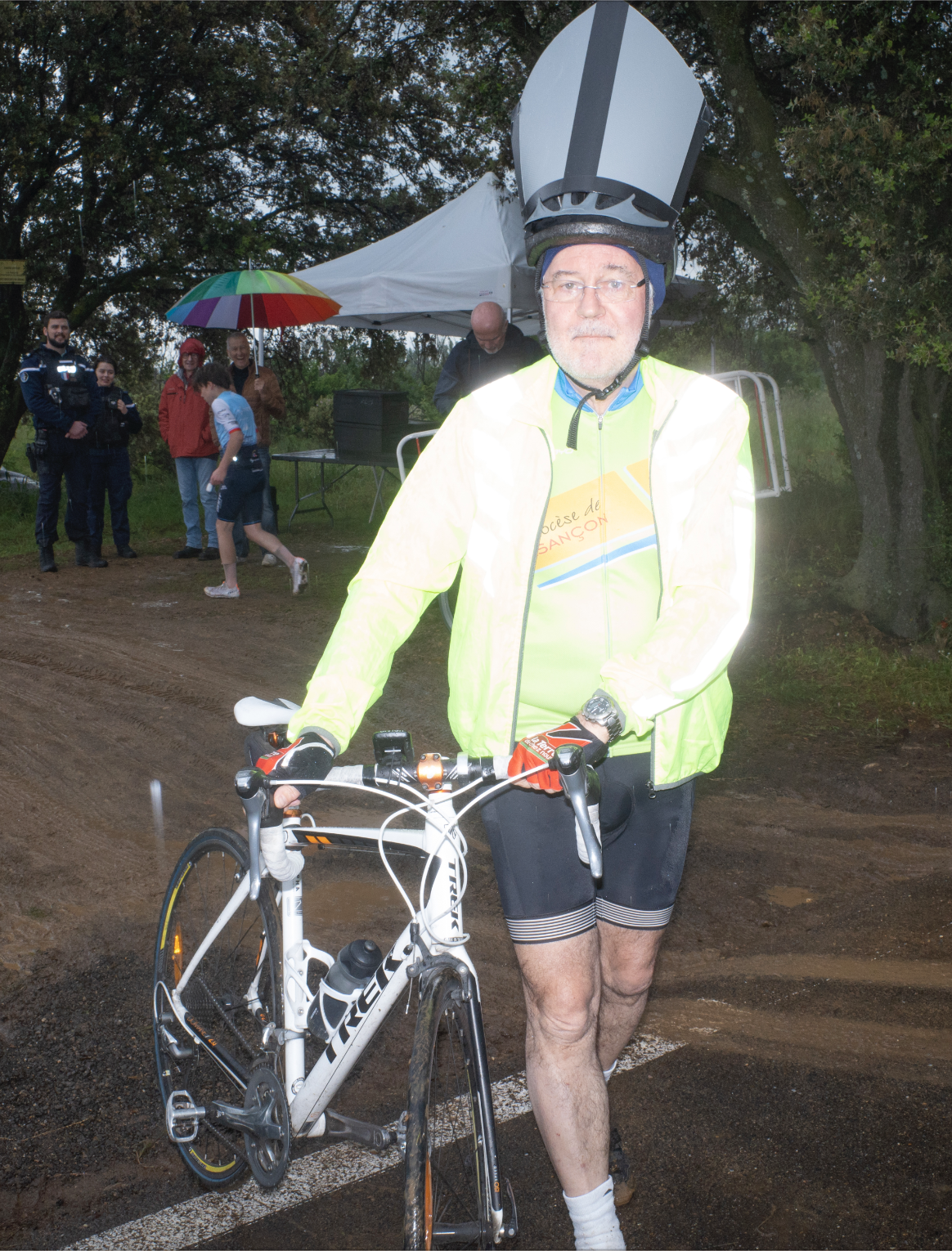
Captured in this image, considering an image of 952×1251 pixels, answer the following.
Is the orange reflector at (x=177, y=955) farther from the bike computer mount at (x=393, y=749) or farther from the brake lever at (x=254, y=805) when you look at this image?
the bike computer mount at (x=393, y=749)

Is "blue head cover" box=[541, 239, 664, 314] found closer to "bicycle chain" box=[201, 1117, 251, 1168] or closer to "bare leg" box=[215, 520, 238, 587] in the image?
"bicycle chain" box=[201, 1117, 251, 1168]

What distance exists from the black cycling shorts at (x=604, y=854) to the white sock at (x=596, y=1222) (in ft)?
1.73

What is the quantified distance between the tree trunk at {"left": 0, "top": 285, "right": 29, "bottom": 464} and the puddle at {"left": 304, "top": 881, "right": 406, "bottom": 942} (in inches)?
516

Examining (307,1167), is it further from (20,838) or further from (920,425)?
(920,425)

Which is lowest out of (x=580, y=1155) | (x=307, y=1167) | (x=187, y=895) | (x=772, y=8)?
(x=307, y=1167)

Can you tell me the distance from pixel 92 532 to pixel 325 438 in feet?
32.3

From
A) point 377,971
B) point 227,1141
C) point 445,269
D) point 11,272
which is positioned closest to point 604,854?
point 377,971

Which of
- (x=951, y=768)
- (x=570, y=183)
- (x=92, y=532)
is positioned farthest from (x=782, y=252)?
(x=92, y=532)

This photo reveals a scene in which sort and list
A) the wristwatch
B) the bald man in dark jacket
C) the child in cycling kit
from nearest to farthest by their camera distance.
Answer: the wristwatch
the bald man in dark jacket
the child in cycling kit

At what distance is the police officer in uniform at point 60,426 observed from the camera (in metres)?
10.4

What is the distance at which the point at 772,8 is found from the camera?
7750mm

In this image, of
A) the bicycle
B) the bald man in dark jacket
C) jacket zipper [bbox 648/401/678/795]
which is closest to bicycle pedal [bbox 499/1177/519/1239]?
the bicycle

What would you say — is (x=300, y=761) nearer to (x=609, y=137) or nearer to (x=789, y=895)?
(x=609, y=137)

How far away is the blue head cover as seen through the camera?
237cm
